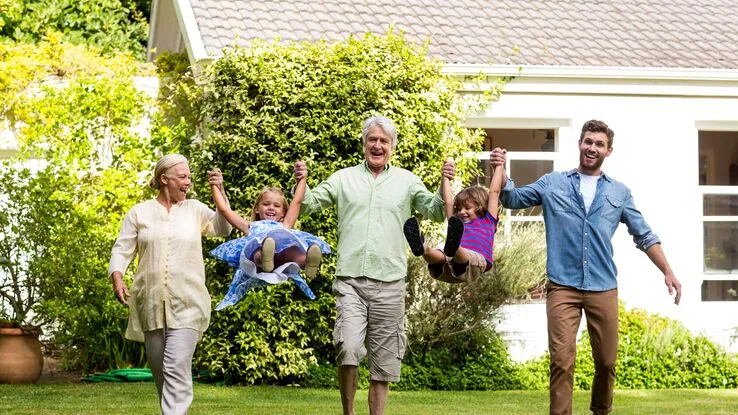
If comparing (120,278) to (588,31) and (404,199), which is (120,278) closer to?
(404,199)

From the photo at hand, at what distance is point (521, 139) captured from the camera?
46.8ft

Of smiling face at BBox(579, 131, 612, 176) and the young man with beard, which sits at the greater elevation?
smiling face at BBox(579, 131, 612, 176)

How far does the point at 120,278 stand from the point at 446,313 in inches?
211

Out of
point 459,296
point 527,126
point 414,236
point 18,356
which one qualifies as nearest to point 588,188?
point 414,236

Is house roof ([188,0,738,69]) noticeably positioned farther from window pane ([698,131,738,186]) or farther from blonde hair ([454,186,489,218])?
blonde hair ([454,186,489,218])

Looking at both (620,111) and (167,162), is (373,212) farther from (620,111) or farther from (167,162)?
(620,111)

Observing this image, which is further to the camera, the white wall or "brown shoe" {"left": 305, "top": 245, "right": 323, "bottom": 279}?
the white wall

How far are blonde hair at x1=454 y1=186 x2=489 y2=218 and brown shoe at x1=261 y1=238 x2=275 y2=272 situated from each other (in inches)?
58.7

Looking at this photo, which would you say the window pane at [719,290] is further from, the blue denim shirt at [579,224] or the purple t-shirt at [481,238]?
the blue denim shirt at [579,224]

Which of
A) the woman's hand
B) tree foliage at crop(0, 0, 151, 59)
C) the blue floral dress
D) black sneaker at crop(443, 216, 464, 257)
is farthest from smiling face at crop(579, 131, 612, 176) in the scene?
tree foliage at crop(0, 0, 151, 59)

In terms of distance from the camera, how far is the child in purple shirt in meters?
7.79

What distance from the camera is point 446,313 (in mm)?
12367

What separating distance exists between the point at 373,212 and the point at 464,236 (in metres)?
0.89

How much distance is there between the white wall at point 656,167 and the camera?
13.9 metres
